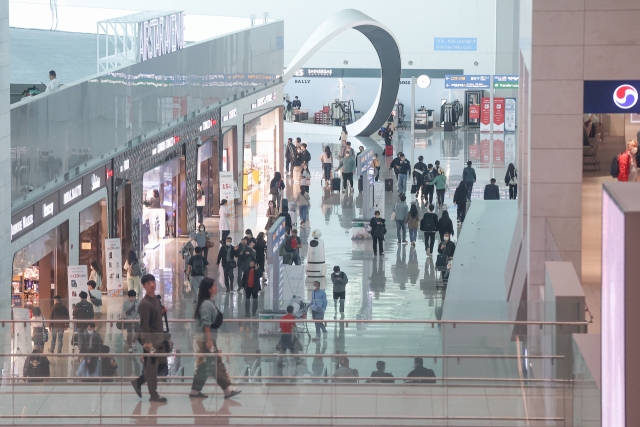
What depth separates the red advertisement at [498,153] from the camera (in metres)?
39.7

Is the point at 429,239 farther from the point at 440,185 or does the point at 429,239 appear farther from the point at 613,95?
the point at 613,95

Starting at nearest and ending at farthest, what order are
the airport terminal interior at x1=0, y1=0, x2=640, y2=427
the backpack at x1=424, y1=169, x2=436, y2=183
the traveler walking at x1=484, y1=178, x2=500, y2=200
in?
the airport terminal interior at x1=0, y1=0, x2=640, y2=427 → the traveler walking at x1=484, y1=178, x2=500, y2=200 → the backpack at x1=424, y1=169, x2=436, y2=183

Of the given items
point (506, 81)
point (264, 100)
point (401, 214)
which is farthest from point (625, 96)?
point (506, 81)

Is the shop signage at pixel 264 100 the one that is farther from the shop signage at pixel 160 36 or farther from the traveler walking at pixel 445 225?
the traveler walking at pixel 445 225

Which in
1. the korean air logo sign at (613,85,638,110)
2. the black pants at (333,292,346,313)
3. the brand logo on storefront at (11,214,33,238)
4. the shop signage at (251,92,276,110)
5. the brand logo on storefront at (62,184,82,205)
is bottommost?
the black pants at (333,292,346,313)

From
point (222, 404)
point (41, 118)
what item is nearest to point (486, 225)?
point (41, 118)

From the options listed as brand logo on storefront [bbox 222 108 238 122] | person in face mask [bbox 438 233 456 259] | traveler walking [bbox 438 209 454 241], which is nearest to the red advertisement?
brand logo on storefront [bbox 222 108 238 122]

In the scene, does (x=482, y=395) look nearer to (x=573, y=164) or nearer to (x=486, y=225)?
(x=573, y=164)

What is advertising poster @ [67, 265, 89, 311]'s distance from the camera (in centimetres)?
1623

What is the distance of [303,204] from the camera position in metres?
27.0

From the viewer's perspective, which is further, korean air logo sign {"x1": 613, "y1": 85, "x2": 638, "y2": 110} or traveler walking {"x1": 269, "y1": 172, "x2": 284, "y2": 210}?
traveler walking {"x1": 269, "y1": 172, "x2": 284, "y2": 210}

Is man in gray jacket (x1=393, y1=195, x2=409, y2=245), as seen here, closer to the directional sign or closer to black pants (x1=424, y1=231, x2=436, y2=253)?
black pants (x1=424, y1=231, x2=436, y2=253)

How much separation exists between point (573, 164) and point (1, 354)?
7.17 meters

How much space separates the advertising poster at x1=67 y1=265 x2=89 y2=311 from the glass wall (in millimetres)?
1532
